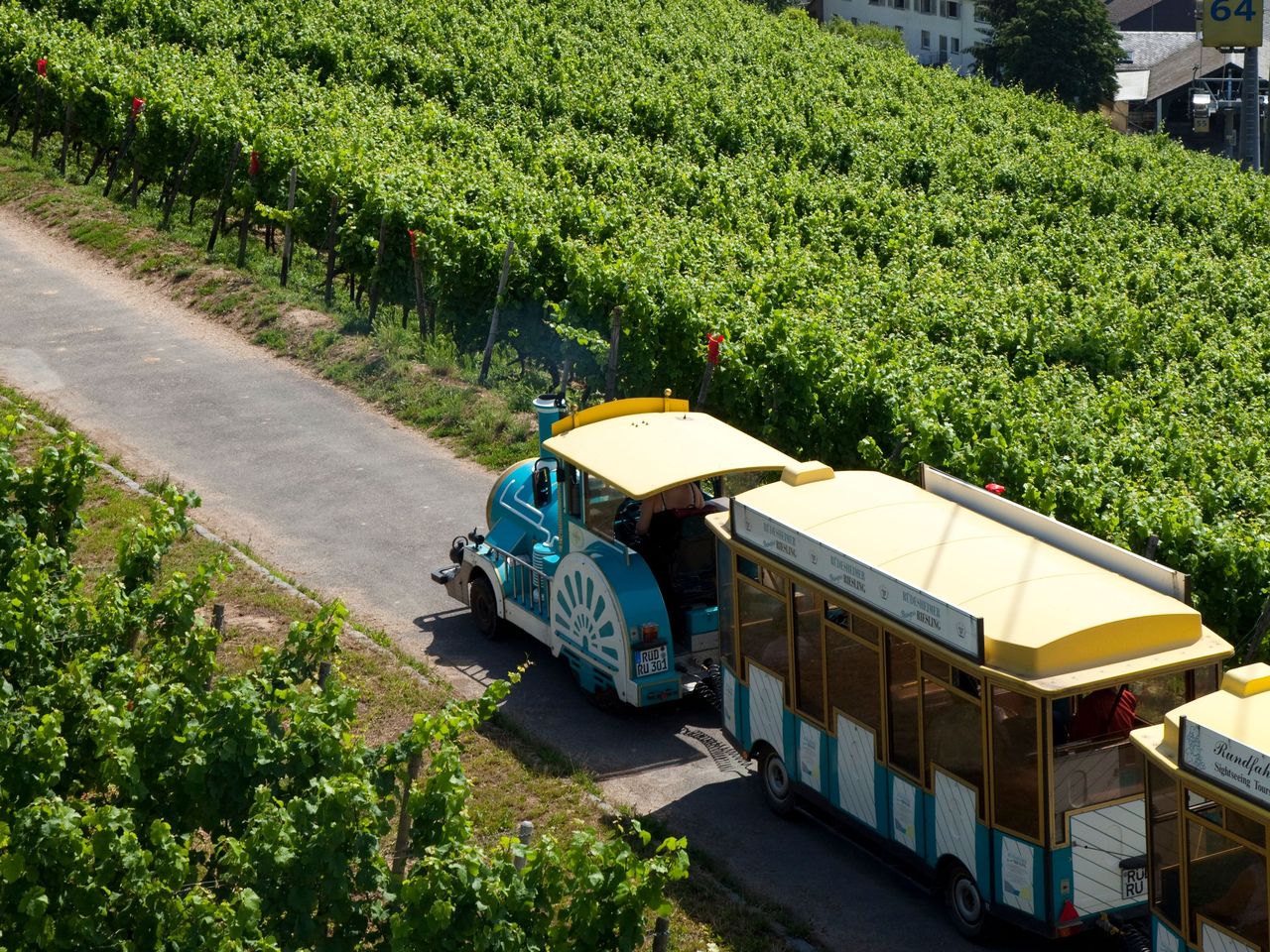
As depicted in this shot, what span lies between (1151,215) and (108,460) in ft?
74.8

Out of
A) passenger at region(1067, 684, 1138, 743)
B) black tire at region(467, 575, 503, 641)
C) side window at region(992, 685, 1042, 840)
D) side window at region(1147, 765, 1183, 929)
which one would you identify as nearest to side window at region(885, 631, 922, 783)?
side window at region(992, 685, 1042, 840)

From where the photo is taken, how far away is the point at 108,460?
18859 mm

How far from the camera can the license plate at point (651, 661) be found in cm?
1302

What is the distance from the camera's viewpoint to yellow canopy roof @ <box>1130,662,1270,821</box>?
8.16 meters

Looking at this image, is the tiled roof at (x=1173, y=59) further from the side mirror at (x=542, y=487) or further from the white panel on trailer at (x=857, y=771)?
the white panel on trailer at (x=857, y=771)

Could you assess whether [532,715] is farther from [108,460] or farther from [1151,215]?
[1151,215]

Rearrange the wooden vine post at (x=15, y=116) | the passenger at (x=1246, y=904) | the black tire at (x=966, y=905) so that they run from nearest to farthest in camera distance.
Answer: the passenger at (x=1246, y=904) < the black tire at (x=966, y=905) < the wooden vine post at (x=15, y=116)

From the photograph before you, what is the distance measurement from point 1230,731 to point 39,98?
2780 cm

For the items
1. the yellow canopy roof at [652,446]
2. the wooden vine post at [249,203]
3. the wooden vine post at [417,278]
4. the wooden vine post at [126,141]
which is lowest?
the yellow canopy roof at [652,446]

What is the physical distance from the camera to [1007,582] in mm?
10445

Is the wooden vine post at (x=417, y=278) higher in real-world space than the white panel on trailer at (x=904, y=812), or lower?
higher

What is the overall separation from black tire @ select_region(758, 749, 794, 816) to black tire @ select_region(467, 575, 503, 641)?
3557 millimetres

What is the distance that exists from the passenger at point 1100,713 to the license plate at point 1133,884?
825mm

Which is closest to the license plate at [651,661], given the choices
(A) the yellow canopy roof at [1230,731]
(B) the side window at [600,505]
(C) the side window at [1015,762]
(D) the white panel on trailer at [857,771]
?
(B) the side window at [600,505]
